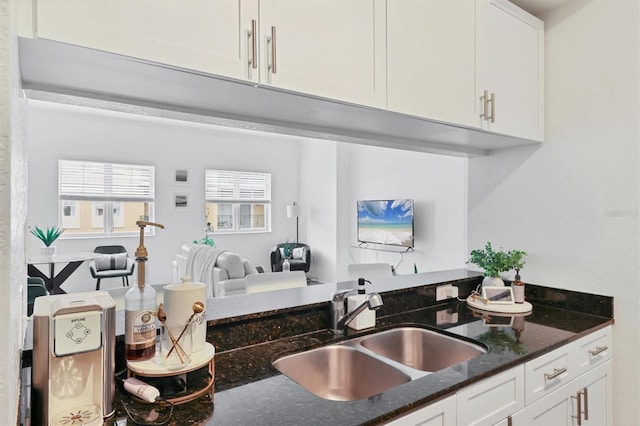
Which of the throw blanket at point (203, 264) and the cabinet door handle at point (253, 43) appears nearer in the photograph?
the cabinet door handle at point (253, 43)

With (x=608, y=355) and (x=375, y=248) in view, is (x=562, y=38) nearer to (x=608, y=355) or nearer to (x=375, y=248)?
(x=608, y=355)

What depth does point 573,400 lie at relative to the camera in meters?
1.51

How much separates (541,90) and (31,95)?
2170 millimetres

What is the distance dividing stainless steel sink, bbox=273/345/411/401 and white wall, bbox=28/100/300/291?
212 inches

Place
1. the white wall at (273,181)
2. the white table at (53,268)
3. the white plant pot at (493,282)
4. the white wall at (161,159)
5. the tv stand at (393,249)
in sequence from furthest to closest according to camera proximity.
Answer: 1. the white wall at (161,159)
2. the tv stand at (393,249)
3. the white wall at (273,181)
4. the white table at (53,268)
5. the white plant pot at (493,282)

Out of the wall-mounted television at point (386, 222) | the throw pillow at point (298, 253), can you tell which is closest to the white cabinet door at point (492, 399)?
the wall-mounted television at point (386, 222)

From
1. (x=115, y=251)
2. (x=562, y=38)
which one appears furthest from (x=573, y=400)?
(x=115, y=251)

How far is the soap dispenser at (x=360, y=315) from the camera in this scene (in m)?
1.50

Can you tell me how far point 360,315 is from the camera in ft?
5.05

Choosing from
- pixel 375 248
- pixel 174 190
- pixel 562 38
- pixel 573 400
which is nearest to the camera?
pixel 573 400

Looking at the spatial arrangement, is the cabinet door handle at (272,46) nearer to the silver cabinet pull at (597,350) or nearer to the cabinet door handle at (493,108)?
the cabinet door handle at (493,108)

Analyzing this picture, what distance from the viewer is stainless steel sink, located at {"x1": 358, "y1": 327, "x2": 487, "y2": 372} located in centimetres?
148

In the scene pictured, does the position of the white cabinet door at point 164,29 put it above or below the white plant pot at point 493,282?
above

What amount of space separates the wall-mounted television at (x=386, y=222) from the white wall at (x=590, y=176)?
116 inches
